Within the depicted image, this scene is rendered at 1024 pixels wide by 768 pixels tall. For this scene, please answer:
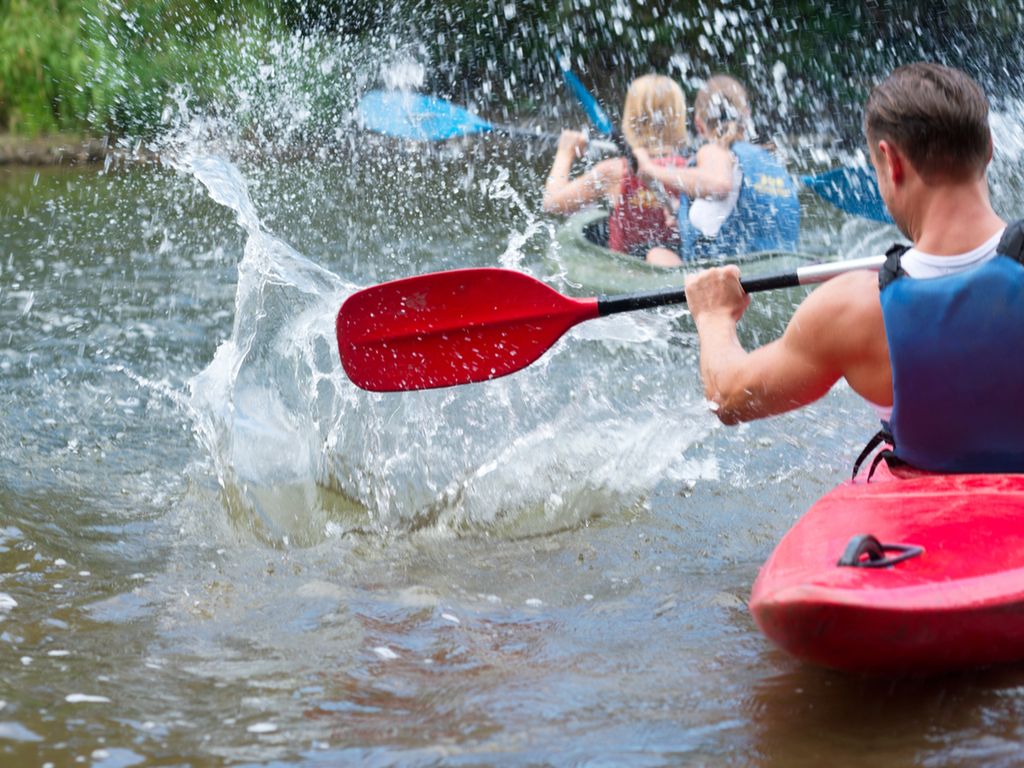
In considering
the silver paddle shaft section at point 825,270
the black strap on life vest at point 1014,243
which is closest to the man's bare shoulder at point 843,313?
the black strap on life vest at point 1014,243

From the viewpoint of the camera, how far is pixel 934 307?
197cm

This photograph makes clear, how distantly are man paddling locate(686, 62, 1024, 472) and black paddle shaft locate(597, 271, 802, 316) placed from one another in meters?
0.42

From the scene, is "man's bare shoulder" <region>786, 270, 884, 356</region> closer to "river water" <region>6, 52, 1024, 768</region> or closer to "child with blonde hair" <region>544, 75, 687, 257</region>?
"river water" <region>6, 52, 1024, 768</region>

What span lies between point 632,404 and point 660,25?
9.62 metres

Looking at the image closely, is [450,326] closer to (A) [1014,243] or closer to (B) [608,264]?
(A) [1014,243]

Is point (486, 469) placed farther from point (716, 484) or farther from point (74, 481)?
point (74, 481)

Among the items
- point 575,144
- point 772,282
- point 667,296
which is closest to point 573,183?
point 575,144

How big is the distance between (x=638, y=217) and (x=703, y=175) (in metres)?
0.34

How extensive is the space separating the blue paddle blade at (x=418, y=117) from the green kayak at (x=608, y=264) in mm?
1779

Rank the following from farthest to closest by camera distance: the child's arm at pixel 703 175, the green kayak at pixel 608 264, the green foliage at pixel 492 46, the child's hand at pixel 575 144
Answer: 1. the green foliage at pixel 492 46
2. the child's hand at pixel 575 144
3. the child's arm at pixel 703 175
4. the green kayak at pixel 608 264

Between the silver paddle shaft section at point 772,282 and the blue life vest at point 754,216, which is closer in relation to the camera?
the silver paddle shaft section at point 772,282

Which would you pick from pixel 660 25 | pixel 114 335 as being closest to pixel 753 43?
pixel 660 25

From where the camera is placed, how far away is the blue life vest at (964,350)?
6.40ft

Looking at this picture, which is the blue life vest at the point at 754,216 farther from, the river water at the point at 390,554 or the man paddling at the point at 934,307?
the man paddling at the point at 934,307
